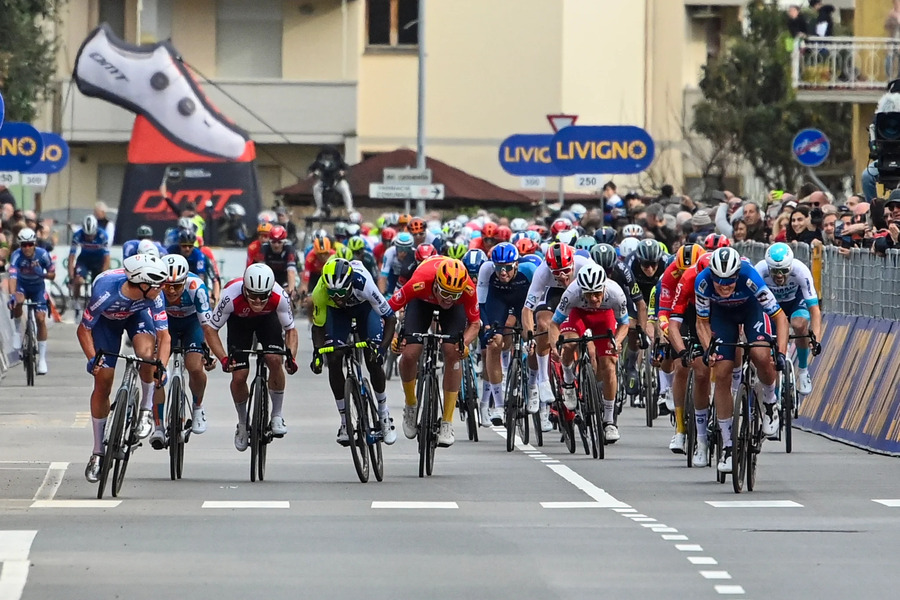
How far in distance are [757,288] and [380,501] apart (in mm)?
3257

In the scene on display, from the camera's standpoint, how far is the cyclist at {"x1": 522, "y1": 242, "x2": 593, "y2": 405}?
A: 64.0 feet

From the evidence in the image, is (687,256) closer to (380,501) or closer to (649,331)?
(649,331)

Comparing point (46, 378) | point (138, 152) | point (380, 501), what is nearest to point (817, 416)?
point (380, 501)

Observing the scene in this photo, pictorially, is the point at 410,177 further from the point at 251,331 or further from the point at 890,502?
the point at 890,502

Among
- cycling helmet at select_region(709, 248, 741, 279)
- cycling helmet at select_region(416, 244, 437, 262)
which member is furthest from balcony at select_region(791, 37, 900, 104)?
cycling helmet at select_region(709, 248, 741, 279)

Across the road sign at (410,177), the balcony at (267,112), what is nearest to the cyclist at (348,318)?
the road sign at (410,177)

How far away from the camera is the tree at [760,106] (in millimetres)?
54500

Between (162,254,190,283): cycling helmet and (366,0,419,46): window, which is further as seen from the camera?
(366,0,419,46): window

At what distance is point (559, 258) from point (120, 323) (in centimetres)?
479

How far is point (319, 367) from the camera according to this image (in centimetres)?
1661

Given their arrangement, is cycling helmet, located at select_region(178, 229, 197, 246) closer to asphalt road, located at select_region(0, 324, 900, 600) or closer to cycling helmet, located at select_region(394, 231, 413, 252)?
cycling helmet, located at select_region(394, 231, 413, 252)

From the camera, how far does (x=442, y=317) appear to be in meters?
17.7

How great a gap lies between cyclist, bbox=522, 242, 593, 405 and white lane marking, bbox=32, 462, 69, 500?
4.25 meters

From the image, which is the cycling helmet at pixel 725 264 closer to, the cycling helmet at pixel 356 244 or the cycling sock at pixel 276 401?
the cycling sock at pixel 276 401
